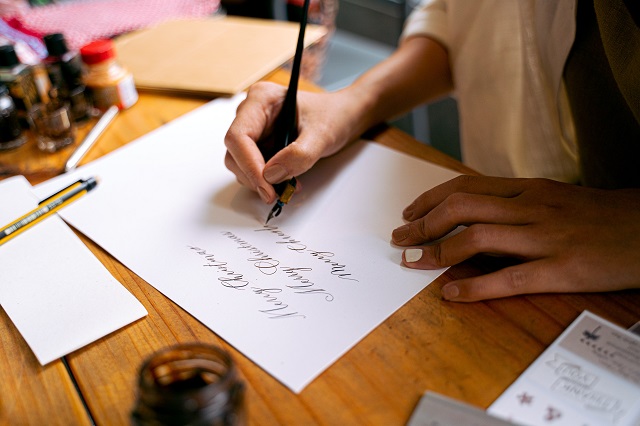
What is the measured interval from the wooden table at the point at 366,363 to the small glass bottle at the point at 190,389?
0.20 ft

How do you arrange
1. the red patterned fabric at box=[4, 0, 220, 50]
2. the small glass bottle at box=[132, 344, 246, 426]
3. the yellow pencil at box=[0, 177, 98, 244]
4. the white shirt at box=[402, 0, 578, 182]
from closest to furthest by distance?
the small glass bottle at box=[132, 344, 246, 426], the yellow pencil at box=[0, 177, 98, 244], the white shirt at box=[402, 0, 578, 182], the red patterned fabric at box=[4, 0, 220, 50]

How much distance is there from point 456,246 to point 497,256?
4 cm

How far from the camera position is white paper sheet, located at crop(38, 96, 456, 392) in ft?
1.47

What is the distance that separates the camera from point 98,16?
1.08 metres

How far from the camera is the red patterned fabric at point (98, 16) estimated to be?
1.02m

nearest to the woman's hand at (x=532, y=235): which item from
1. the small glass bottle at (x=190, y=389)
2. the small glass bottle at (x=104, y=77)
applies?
the small glass bottle at (x=190, y=389)

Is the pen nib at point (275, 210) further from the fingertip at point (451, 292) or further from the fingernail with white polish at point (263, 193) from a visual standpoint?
the fingertip at point (451, 292)

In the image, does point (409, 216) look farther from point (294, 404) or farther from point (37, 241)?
point (37, 241)

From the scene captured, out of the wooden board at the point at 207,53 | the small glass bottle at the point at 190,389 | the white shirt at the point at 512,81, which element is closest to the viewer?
the small glass bottle at the point at 190,389

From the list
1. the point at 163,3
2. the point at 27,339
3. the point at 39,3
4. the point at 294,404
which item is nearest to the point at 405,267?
the point at 294,404

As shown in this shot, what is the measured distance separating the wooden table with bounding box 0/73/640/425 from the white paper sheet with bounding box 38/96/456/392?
0.5 inches

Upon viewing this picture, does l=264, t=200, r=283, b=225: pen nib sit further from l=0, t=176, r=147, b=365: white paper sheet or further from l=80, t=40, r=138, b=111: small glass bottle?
l=80, t=40, r=138, b=111: small glass bottle

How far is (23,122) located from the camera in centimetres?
77

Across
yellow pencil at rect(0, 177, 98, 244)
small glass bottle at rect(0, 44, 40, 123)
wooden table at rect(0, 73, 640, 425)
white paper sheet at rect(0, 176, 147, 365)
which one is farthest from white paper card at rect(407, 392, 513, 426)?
small glass bottle at rect(0, 44, 40, 123)
